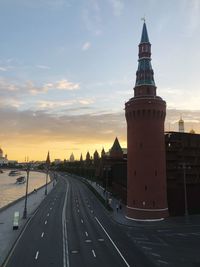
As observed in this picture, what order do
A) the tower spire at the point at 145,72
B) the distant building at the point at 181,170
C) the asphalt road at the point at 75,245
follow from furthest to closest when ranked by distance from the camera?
1. the tower spire at the point at 145,72
2. the distant building at the point at 181,170
3. the asphalt road at the point at 75,245

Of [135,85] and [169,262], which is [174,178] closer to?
[135,85]

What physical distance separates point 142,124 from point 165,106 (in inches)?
232

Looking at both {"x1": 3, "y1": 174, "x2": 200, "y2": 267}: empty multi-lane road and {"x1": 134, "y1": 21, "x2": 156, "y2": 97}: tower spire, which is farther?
{"x1": 134, "y1": 21, "x2": 156, "y2": 97}: tower spire

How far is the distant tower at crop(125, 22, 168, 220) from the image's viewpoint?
52938 mm

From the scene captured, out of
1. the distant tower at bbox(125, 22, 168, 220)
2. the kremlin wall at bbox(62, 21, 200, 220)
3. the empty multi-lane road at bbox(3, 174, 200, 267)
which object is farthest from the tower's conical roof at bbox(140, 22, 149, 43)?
the empty multi-lane road at bbox(3, 174, 200, 267)

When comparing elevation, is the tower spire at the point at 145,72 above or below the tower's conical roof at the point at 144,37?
below

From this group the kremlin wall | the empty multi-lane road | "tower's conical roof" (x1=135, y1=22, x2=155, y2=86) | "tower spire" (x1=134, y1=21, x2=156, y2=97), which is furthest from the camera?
"tower's conical roof" (x1=135, y1=22, x2=155, y2=86)

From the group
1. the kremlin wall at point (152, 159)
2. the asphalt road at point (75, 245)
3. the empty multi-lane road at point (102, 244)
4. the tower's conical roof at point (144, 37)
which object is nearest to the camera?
the asphalt road at point (75, 245)

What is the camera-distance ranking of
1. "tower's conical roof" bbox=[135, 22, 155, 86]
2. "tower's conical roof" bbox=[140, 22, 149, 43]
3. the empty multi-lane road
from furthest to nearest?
"tower's conical roof" bbox=[140, 22, 149, 43], "tower's conical roof" bbox=[135, 22, 155, 86], the empty multi-lane road

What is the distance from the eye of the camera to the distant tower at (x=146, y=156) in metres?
52.9

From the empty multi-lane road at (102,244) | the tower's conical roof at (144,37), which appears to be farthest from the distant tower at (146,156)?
the tower's conical roof at (144,37)

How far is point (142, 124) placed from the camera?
179ft

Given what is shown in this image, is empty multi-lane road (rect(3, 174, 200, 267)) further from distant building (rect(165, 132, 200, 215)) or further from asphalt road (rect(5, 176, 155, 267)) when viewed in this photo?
distant building (rect(165, 132, 200, 215))

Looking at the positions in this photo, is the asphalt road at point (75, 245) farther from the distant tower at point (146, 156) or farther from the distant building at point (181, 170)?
the distant building at point (181, 170)
